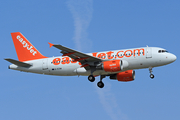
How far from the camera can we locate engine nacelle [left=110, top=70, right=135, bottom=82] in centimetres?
5103

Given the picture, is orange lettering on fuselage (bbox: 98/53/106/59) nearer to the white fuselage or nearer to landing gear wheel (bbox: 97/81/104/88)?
the white fuselage

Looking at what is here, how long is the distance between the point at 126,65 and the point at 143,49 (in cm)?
324

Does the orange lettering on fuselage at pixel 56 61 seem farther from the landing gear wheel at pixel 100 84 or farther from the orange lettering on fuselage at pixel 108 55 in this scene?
the landing gear wheel at pixel 100 84

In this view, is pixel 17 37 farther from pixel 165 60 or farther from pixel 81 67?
pixel 165 60

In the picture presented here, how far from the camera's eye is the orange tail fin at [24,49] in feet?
173

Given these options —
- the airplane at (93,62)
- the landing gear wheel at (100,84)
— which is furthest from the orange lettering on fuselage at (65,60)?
the landing gear wheel at (100,84)

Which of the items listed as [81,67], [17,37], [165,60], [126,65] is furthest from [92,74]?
[17,37]

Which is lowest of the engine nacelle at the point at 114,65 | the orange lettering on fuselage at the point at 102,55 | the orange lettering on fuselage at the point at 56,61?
the engine nacelle at the point at 114,65

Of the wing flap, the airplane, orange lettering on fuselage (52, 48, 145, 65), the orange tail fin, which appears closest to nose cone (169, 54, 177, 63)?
the airplane

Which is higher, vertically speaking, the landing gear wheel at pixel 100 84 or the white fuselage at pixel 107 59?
the white fuselage at pixel 107 59

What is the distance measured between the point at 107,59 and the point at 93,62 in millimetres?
1928

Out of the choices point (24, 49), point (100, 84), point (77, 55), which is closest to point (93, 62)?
point (77, 55)

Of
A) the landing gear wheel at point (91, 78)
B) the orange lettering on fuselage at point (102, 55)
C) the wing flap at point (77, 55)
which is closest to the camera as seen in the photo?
the wing flap at point (77, 55)

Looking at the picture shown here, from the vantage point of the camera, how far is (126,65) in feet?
150
